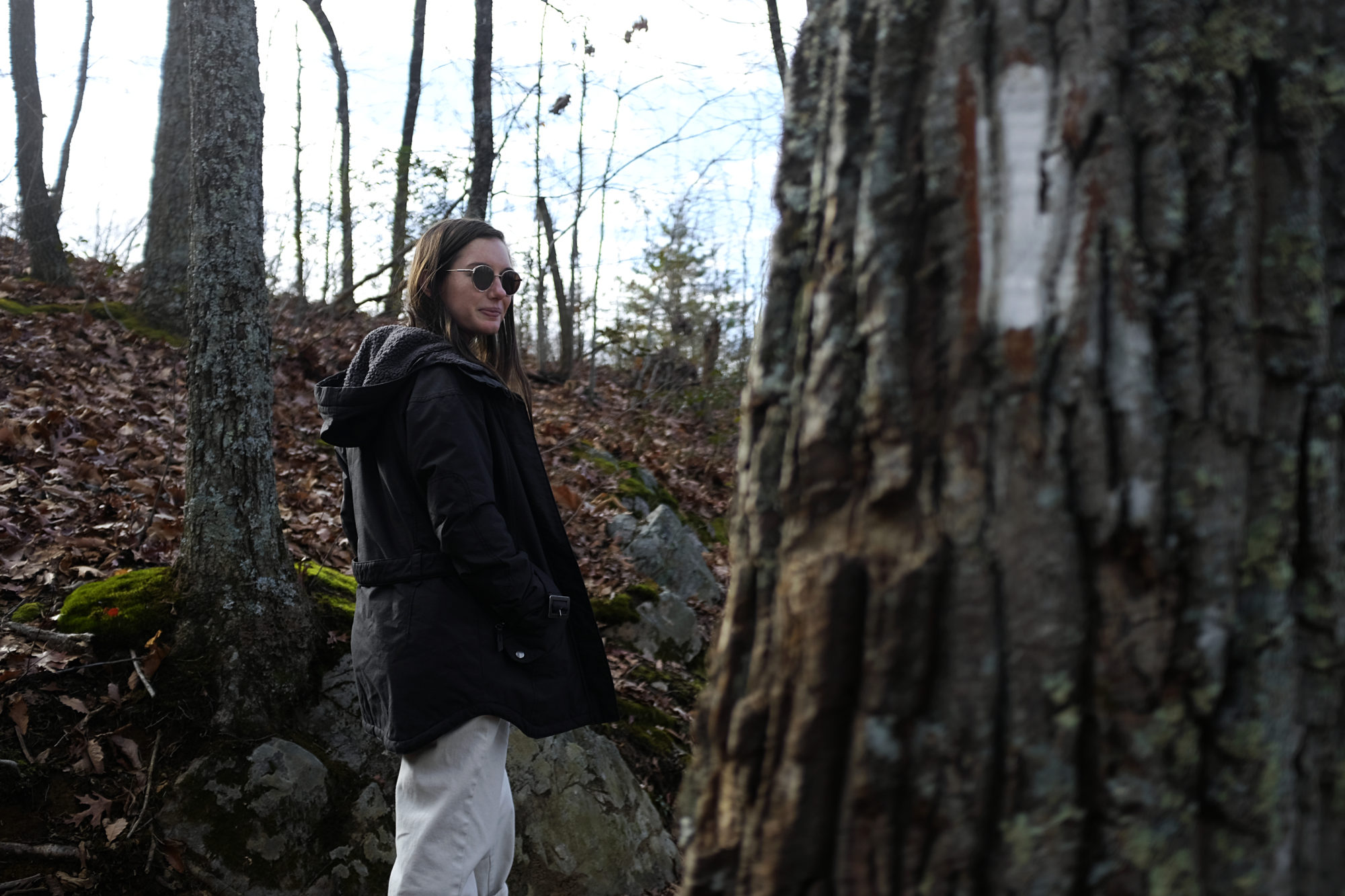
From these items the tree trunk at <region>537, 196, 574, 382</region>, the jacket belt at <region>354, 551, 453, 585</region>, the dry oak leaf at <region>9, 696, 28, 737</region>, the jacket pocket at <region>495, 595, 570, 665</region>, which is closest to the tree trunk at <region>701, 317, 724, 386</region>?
the tree trunk at <region>537, 196, 574, 382</region>

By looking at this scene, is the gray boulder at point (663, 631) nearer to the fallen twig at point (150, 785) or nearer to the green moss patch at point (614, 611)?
the green moss patch at point (614, 611)

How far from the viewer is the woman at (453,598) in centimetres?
248

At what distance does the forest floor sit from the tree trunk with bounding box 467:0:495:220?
2368 millimetres

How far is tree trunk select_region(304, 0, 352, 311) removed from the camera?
14742 mm

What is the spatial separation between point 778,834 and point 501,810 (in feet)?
6.08

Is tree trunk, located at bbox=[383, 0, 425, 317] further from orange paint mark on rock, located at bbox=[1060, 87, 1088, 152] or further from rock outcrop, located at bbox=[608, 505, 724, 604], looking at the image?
orange paint mark on rock, located at bbox=[1060, 87, 1088, 152]

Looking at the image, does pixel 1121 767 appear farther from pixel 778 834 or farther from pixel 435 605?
pixel 435 605

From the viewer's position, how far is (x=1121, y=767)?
3.24 ft

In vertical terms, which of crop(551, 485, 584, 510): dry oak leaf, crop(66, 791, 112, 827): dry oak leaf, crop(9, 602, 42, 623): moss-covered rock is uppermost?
crop(551, 485, 584, 510): dry oak leaf

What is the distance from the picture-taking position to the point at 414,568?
2.56 meters

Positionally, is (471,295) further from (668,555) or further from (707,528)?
(707,528)

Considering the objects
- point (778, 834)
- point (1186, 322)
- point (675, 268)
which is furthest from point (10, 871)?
point (675, 268)

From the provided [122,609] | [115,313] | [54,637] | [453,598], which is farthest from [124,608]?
[115,313]

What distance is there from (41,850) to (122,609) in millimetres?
986
